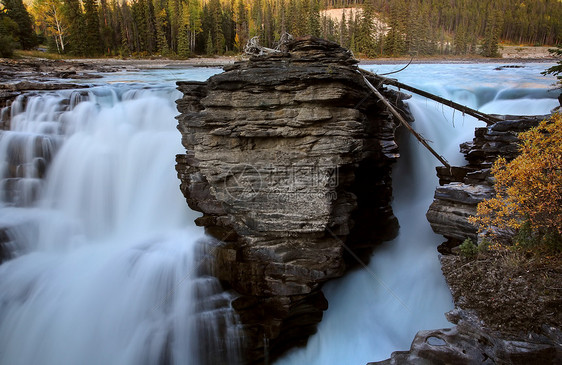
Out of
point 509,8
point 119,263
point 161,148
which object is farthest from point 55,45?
point 509,8

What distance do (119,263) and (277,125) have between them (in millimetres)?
5063

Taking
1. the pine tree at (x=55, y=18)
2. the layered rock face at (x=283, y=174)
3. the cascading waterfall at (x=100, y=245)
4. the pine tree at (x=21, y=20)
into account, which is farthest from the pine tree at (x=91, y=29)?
the layered rock face at (x=283, y=174)

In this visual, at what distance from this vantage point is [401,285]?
28.7 ft

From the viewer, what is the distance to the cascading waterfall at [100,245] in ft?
23.9

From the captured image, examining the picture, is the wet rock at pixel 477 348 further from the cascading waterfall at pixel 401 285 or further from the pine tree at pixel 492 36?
the pine tree at pixel 492 36

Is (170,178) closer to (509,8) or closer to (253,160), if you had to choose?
(253,160)

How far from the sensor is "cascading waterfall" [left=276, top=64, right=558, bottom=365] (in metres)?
7.91

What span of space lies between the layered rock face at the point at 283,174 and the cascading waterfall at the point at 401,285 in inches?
28.8

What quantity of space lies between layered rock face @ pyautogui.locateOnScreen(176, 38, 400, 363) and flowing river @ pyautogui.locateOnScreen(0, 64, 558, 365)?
2.46ft

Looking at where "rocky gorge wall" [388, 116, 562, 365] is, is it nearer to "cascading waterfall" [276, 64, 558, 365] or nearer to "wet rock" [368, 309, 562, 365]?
"wet rock" [368, 309, 562, 365]

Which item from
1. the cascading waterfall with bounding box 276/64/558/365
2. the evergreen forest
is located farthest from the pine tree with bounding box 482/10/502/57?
the cascading waterfall with bounding box 276/64/558/365

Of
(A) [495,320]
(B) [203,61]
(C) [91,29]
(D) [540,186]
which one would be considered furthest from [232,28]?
(A) [495,320]

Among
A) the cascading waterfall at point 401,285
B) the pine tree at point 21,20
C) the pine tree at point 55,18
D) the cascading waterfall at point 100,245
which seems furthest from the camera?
the pine tree at point 55,18

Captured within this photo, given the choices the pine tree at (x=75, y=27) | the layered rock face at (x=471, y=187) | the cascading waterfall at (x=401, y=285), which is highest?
the pine tree at (x=75, y=27)
